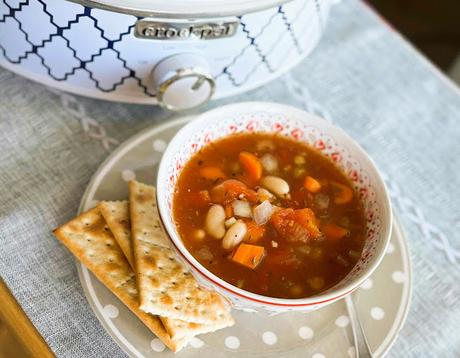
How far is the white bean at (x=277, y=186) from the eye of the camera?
100cm

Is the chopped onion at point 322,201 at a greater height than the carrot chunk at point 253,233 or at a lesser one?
lesser

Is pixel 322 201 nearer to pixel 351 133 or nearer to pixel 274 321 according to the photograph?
pixel 274 321

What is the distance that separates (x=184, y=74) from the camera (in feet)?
3.29

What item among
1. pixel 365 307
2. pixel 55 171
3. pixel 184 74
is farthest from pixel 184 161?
pixel 365 307

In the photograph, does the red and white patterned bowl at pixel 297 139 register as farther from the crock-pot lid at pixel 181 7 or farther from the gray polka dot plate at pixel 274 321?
the crock-pot lid at pixel 181 7

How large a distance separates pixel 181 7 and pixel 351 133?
524mm

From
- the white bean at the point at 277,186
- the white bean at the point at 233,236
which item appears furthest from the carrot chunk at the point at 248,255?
the white bean at the point at 277,186

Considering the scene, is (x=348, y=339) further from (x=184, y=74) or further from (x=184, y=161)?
A: (x=184, y=74)

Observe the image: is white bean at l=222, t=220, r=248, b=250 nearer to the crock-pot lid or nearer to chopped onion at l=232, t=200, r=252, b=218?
chopped onion at l=232, t=200, r=252, b=218

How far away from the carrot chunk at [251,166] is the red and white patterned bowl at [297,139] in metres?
0.06

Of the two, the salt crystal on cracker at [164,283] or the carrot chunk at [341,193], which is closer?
the salt crystal on cracker at [164,283]

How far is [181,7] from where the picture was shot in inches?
35.9

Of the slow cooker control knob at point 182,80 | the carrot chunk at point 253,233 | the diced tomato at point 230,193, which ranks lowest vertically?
the carrot chunk at point 253,233

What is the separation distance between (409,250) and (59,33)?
69cm
